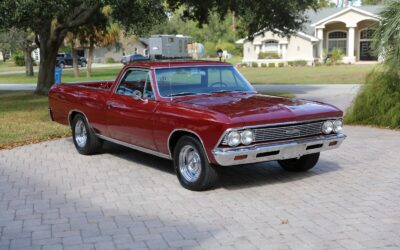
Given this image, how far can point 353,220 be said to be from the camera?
219 inches

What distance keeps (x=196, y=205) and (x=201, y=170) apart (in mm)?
543

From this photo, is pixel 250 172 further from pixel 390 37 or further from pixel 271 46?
pixel 271 46

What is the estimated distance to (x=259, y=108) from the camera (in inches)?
265

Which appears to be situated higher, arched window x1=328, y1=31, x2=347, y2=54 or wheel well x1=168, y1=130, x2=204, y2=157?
arched window x1=328, y1=31, x2=347, y2=54

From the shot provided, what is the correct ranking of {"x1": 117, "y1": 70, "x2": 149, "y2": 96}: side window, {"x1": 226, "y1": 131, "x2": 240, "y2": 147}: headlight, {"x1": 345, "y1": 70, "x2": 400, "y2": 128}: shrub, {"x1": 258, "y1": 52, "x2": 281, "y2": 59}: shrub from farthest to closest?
1. {"x1": 258, "y1": 52, "x2": 281, "y2": 59}: shrub
2. {"x1": 345, "y1": 70, "x2": 400, "y2": 128}: shrub
3. {"x1": 117, "y1": 70, "x2": 149, "y2": 96}: side window
4. {"x1": 226, "y1": 131, "x2": 240, "y2": 147}: headlight

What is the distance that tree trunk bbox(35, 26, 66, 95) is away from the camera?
69.8ft

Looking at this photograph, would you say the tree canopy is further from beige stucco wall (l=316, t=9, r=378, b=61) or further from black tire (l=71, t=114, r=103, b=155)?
beige stucco wall (l=316, t=9, r=378, b=61)

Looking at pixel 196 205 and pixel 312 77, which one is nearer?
pixel 196 205

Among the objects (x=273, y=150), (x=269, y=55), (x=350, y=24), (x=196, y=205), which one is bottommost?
(x=196, y=205)

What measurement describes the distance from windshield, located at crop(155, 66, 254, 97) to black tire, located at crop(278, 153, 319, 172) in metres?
1.18

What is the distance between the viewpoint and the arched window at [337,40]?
5509 cm

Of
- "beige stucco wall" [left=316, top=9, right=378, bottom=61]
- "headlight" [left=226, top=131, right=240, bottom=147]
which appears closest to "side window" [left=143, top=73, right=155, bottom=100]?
"headlight" [left=226, top=131, right=240, bottom=147]

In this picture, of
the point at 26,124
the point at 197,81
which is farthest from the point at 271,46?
the point at 197,81

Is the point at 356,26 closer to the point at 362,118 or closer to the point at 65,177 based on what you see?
the point at 362,118
